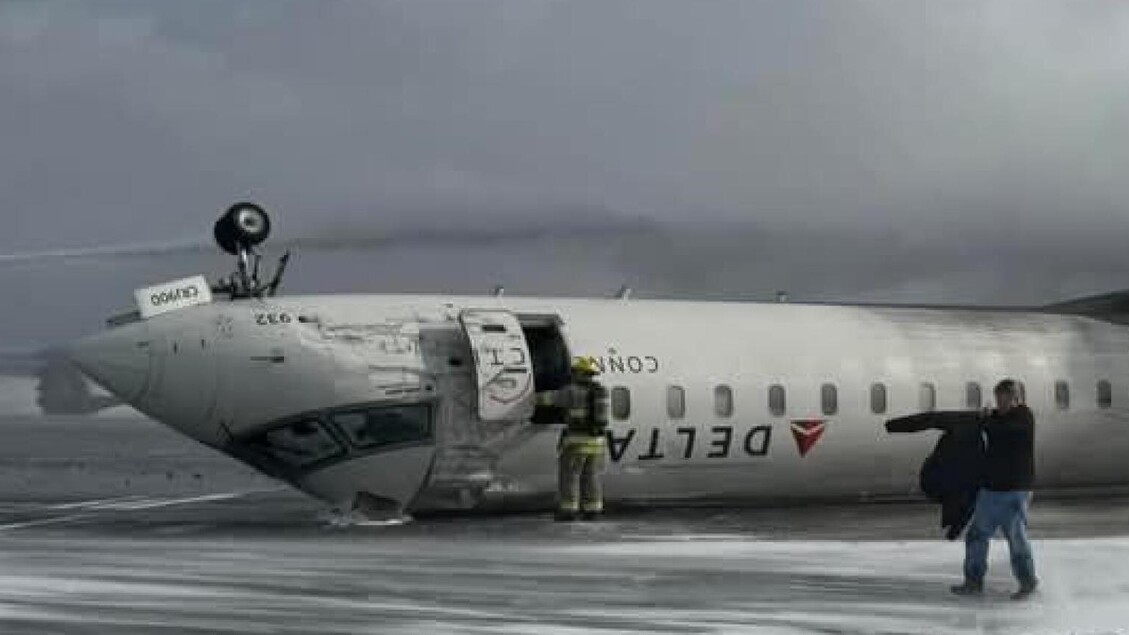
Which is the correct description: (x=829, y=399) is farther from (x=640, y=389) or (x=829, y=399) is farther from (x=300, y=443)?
(x=300, y=443)

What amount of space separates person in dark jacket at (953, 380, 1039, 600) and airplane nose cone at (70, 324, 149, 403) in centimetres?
1343

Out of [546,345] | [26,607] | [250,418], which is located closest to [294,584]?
[26,607]

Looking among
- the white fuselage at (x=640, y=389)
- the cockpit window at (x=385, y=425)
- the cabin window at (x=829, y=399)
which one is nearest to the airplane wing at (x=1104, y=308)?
the white fuselage at (x=640, y=389)

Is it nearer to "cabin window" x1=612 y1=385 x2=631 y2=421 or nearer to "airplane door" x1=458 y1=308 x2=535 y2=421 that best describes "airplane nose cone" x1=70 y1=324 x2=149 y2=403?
"airplane door" x1=458 y1=308 x2=535 y2=421

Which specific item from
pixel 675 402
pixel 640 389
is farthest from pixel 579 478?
pixel 675 402

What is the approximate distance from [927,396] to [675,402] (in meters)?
4.94

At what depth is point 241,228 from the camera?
28406mm

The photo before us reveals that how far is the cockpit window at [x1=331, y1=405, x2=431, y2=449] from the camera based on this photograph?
27344mm

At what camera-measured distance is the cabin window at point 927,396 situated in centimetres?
3123

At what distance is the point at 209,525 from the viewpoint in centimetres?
2825

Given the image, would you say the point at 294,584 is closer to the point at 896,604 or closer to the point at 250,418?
the point at 896,604

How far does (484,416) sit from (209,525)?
4736 mm

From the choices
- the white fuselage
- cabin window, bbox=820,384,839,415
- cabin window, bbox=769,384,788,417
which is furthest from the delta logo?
cabin window, bbox=769,384,788,417

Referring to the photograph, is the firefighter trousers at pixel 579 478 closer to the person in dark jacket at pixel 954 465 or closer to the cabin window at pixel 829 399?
the cabin window at pixel 829 399
